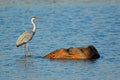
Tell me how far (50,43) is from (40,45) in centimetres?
43

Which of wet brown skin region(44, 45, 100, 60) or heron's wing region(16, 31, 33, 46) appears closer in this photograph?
wet brown skin region(44, 45, 100, 60)

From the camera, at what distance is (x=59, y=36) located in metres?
20.7

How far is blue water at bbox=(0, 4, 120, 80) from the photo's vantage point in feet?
48.5

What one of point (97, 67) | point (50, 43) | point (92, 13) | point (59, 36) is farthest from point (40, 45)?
point (92, 13)

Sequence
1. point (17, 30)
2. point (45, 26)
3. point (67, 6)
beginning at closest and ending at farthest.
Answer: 1. point (17, 30)
2. point (45, 26)
3. point (67, 6)

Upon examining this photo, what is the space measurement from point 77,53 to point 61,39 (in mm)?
3686

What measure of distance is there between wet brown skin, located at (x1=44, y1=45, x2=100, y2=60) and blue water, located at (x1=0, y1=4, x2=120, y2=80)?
0.27m

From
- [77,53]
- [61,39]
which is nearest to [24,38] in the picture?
[77,53]

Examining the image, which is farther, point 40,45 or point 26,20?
point 26,20

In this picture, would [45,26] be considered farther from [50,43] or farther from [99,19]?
[50,43]

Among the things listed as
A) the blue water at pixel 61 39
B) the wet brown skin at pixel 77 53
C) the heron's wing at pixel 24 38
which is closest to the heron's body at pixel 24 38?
the heron's wing at pixel 24 38

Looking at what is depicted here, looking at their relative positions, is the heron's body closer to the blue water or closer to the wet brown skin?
the blue water

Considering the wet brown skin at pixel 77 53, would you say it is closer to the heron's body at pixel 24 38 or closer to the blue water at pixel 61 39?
the blue water at pixel 61 39

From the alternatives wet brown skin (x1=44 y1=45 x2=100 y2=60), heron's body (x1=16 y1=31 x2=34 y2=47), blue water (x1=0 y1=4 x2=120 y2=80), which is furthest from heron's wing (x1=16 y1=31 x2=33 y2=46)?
wet brown skin (x1=44 y1=45 x2=100 y2=60)
